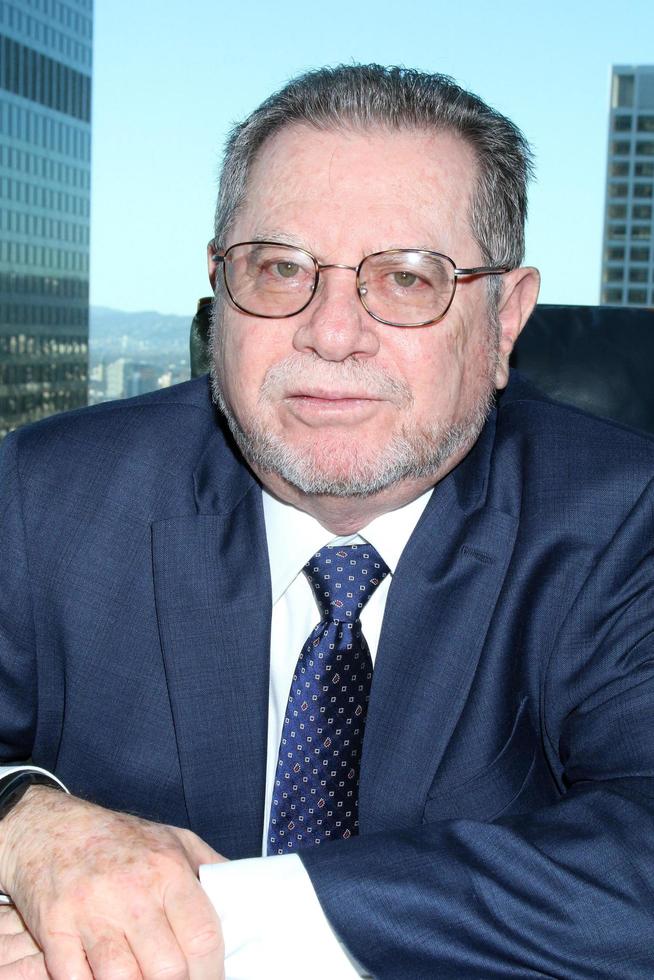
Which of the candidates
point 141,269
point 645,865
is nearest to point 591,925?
point 645,865

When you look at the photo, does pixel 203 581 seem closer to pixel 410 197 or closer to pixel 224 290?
pixel 224 290

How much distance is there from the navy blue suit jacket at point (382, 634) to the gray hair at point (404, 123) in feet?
1.14

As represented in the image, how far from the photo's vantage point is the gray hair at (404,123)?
1.44 m

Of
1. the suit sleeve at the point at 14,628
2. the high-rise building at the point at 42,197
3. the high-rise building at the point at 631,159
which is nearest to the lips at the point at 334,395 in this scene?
the suit sleeve at the point at 14,628

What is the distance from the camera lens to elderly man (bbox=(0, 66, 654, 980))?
139 centimetres

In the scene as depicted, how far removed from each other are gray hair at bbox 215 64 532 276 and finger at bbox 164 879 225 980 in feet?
3.20

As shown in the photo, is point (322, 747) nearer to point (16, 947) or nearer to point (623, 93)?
point (16, 947)

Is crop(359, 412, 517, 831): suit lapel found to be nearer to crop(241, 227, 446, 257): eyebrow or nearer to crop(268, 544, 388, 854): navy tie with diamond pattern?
crop(268, 544, 388, 854): navy tie with diamond pattern

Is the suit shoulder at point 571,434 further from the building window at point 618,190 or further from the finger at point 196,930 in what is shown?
the building window at point 618,190

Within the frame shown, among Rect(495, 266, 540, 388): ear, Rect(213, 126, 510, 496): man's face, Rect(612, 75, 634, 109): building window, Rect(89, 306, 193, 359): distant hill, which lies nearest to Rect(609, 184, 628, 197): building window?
Rect(612, 75, 634, 109): building window

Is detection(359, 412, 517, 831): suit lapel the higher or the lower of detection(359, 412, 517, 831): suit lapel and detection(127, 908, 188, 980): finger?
the higher

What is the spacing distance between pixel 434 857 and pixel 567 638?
44cm

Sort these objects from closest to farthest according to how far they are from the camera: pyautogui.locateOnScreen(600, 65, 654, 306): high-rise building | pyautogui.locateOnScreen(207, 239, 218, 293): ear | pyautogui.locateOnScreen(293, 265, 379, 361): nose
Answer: pyautogui.locateOnScreen(293, 265, 379, 361): nose
pyautogui.locateOnScreen(207, 239, 218, 293): ear
pyautogui.locateOnScreen(600, 65, 654, 306): high-rise building

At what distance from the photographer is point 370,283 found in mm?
1367
